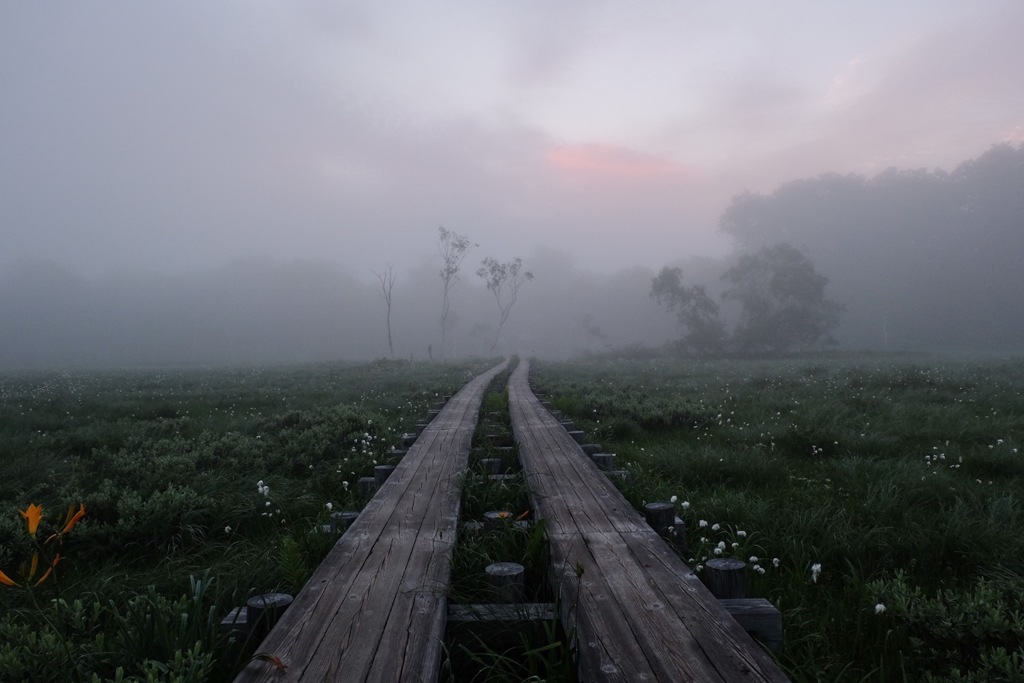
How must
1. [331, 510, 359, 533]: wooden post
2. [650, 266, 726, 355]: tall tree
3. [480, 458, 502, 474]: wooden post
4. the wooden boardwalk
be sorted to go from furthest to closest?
[650, 266, 726, 355]: tall tree → [480, 458, 502, 474]: wooden post → [331, 510, 359, 533]: wooden post → the wooden boardwalk

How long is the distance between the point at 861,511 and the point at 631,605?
356cm

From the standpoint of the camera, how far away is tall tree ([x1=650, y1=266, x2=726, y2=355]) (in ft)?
177

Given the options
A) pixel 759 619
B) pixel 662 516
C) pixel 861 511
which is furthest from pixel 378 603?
pixel 861 511

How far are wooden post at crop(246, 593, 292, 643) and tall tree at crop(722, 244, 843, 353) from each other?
183 ft

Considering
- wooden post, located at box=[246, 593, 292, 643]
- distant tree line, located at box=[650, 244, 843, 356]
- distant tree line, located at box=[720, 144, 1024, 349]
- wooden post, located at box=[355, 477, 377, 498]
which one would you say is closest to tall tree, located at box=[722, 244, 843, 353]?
distant tree line, located at box=[650, 244, 843, 356]

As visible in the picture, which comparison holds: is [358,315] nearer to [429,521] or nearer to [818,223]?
[818,223]

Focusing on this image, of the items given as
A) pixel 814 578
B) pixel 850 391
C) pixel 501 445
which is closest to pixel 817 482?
pixel 814 578

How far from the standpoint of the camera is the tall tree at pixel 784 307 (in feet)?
172

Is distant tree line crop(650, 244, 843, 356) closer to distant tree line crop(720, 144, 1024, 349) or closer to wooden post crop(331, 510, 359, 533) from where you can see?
distant tree line crop(720, 144, 1024, 349)

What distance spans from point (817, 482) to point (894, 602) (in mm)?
3228

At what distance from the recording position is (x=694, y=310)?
54.0 meters

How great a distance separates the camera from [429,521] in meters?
4.32

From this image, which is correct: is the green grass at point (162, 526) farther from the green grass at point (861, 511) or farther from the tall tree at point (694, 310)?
the tall tree at point (694, 310)

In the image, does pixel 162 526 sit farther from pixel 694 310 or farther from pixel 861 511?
pixel 694 310
